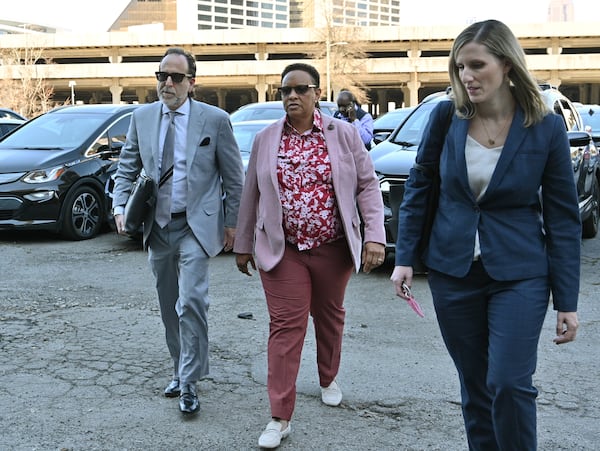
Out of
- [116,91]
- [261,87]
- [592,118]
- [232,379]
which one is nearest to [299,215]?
[232,379]

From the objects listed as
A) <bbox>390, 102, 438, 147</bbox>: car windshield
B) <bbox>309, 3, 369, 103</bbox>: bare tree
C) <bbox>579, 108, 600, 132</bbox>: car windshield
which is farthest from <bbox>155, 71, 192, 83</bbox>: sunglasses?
<bbox>309, 3, 369, 103</bbox>: bare tree

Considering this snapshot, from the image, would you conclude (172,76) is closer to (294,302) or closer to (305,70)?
(305,70)

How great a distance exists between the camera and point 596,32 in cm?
7000

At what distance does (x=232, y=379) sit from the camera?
15.3 feet

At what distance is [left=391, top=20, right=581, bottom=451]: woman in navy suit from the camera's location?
2.74 meters

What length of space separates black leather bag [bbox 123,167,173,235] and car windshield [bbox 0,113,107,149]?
6681 millimetres

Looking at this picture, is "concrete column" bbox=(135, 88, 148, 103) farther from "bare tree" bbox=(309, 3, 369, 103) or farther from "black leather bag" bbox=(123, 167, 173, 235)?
"black leather bag" bbox=(123, 167, 173, 235)

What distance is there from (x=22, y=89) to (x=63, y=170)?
44.4 m

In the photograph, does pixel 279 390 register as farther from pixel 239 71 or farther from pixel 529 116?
pixel 239 71

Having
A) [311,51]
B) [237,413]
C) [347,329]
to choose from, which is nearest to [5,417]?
[237,413]

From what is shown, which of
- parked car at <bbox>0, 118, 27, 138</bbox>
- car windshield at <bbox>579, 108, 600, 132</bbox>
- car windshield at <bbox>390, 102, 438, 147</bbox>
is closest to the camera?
car windshield at <bbox>390, 102, 438, 147</bbox>

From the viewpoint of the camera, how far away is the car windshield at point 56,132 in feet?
34.7

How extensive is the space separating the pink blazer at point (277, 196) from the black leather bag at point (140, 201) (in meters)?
0.51

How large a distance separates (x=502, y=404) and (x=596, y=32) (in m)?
75.0
